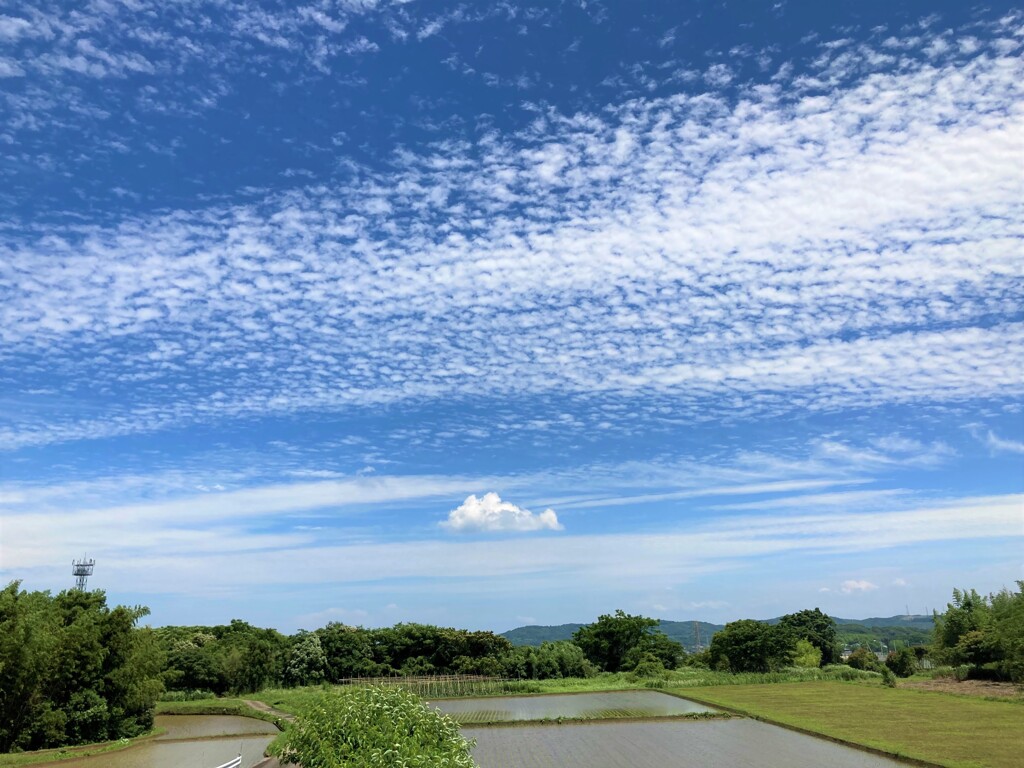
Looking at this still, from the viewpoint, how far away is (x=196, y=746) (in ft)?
75.9

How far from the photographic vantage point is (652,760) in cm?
1853

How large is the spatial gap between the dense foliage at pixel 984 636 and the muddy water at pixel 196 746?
32.8 m

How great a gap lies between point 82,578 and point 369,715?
52778 mm

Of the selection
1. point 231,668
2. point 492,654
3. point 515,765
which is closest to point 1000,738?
point 515,765

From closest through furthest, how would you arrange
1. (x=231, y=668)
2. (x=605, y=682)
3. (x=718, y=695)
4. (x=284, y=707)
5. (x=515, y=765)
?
(x=515, y=765) < (x=284, y=707) < (x=718, y=695) < (x=231, y=668) < (x=605, y=682)

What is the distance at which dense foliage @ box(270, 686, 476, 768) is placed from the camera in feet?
33.0

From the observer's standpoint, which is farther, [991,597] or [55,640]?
[991,597]

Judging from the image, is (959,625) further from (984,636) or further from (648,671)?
(648,671)

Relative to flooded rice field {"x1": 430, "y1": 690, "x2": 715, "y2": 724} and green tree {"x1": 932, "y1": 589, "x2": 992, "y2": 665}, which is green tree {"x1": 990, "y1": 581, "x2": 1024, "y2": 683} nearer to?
green tree {"x1": 932, "y1": 589, "x2": 992, "y2": 665}

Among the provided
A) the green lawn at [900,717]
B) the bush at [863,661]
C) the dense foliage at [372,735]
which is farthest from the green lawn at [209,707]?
the bush at [863,661]

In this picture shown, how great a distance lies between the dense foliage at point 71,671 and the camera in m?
20.6

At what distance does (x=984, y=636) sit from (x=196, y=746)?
39277 millimetres

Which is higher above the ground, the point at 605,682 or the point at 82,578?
the point at 82,578

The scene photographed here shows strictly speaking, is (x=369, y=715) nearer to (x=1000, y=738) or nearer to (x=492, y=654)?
(x=1000, y=738)
